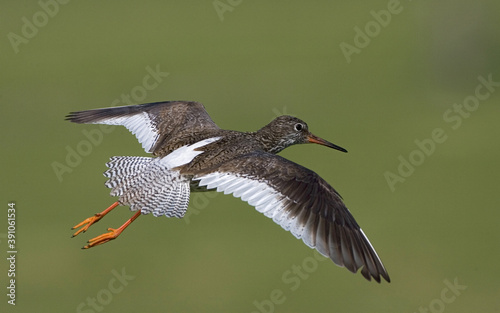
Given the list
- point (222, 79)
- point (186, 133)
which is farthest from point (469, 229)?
point (186, 133)

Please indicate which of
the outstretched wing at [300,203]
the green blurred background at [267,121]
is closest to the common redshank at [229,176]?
the outstretched wing at [300,203]

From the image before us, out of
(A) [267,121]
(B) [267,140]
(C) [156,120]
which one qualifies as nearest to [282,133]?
(B) [267,140]

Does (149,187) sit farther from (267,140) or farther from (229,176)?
(267,140)

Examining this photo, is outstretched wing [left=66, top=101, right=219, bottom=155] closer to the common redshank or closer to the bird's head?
the common redshank

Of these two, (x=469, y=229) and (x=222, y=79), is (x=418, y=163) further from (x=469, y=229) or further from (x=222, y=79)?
(x=222, y=79)

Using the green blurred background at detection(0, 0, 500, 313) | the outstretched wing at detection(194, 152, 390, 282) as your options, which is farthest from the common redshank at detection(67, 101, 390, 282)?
the green blurred background at detection(0, 0, 500, 313)

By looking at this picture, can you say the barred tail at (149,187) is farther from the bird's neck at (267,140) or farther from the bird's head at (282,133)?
the bird's head at (282,133)
